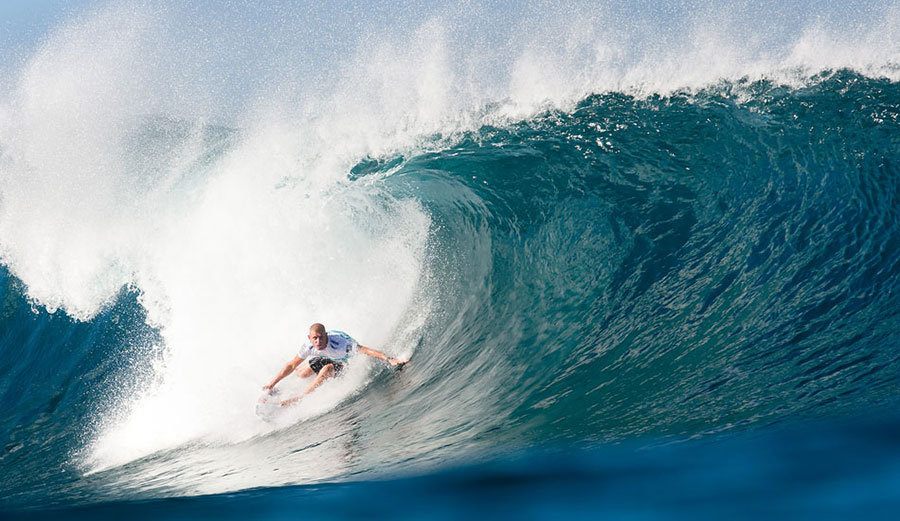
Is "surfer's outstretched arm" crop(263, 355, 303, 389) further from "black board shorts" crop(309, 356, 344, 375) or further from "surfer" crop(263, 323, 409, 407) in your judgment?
"black board shorts" crop(309, 356, 344, 375)

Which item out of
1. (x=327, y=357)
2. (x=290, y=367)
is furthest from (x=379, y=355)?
(x=290, y=367)

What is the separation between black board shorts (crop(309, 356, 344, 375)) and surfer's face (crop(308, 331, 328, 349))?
246 mm

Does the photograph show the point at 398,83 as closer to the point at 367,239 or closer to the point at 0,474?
the point at 367,239

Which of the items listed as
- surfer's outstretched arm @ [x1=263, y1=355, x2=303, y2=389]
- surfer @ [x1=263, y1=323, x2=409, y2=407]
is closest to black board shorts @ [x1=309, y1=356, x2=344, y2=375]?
surfer @ [x1=263, y1=323, x2=409, y2=407]

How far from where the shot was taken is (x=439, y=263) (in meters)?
9.43

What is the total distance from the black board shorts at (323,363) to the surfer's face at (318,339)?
0.81ft

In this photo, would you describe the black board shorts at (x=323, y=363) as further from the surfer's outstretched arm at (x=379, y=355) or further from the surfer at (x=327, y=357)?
the surfer's outstretched arm at (x=379, y=355)

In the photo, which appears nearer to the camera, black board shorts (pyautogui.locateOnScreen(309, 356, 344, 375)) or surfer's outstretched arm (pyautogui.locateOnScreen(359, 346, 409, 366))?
surfer's outstretched arm (pyautogui.locateOnScreen(359, 346, 409, 366))

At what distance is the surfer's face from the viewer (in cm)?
733

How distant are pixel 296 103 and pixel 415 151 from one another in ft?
11.0

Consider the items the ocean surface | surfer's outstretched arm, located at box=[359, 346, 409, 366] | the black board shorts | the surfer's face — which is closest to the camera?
the ocean surface

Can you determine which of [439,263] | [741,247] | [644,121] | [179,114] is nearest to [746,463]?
[741,247]

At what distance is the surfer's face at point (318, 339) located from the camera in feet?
24.0

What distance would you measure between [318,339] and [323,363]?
469 millimetres
